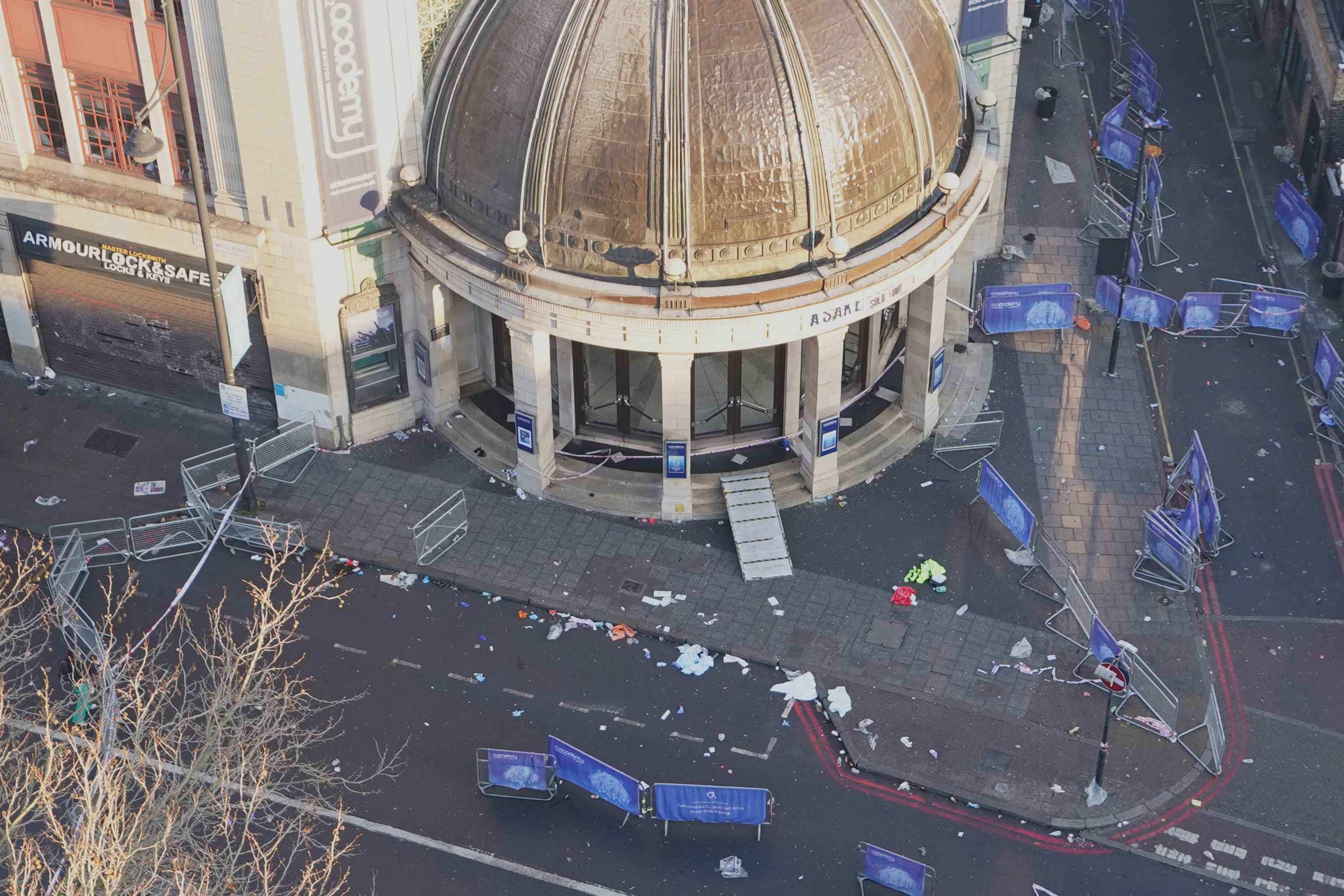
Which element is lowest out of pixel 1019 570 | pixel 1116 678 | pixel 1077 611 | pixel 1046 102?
pixel 1077 611

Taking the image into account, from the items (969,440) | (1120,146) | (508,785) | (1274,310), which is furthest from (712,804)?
(1120,146)

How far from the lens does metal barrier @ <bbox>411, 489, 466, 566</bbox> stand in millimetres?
52281

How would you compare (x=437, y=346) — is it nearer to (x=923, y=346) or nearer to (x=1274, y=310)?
(x=923, y=346)

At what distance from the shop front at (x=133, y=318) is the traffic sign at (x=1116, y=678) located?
24.0 metres

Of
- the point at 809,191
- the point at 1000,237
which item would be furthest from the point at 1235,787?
the point at 1000,237

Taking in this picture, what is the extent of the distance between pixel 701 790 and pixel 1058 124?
33.4 metres

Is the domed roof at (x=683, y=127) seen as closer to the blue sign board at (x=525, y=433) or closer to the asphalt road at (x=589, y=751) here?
the blue sign board at (x=525, y=433)

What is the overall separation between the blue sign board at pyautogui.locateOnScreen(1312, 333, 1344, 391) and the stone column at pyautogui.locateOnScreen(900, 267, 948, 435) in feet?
35.2

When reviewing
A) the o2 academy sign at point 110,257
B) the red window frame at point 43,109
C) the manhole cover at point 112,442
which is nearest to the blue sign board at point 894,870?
the o2 academy sign at point 110,257

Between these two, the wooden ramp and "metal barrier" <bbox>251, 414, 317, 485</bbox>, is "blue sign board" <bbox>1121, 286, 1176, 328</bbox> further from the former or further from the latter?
→ "metal barrier" <bbox>251, 414, 317, 485</bbox>

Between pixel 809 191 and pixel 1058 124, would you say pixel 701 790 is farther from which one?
pixel 1058 124

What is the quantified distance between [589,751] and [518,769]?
262 cm

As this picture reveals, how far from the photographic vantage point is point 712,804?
1757 inches

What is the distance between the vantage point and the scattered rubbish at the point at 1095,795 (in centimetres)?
4609
